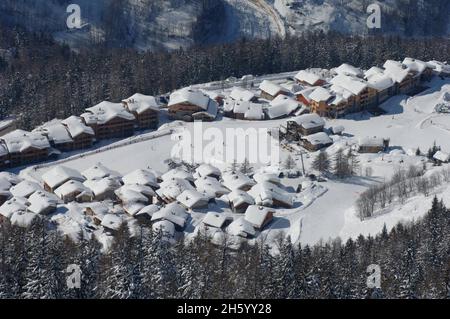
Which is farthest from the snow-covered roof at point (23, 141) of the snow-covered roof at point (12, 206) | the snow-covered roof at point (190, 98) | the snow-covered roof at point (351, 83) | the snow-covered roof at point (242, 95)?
the snow-covered roof at point (351, 83)

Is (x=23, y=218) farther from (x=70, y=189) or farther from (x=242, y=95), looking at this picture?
(x=242, y=95)

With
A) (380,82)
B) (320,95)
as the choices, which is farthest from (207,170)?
(380,82)

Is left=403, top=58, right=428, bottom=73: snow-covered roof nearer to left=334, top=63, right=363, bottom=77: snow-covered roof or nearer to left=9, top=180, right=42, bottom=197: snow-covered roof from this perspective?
left=334, top=63, right=363, bottom=77: snow-covered roof

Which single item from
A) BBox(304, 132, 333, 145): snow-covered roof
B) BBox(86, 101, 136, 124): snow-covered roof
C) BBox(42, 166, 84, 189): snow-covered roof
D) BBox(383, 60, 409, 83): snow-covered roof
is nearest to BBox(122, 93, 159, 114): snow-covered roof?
BBox(86, 101, 136, 124): snow-covered roof

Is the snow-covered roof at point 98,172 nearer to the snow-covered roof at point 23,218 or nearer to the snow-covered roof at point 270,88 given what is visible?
the snow-covered roof at point 23,218

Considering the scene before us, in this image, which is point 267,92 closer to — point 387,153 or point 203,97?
point 203,97
